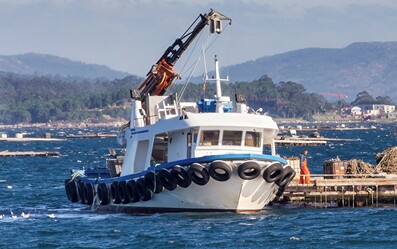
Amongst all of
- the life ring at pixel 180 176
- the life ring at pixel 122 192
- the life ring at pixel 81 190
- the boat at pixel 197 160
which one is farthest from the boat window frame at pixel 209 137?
the life ring at pixel 81 190

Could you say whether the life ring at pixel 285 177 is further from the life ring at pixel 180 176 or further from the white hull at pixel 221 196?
the life ring at pixel 180 176

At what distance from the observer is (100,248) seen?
Result: 4316cm

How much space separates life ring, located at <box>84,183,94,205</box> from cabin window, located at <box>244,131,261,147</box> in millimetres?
9631

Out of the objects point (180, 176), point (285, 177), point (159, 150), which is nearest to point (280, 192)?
point (285, 177)

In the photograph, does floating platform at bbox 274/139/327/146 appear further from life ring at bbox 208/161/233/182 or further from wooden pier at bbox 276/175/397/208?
life ring at bbox 208/161/233/182

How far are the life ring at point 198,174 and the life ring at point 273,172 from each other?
2.43 m

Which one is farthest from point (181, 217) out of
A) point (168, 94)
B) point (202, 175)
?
point (168, 94)

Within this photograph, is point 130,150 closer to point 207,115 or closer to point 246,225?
point 207,115

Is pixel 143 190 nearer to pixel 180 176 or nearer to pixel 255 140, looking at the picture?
pixel 180 176

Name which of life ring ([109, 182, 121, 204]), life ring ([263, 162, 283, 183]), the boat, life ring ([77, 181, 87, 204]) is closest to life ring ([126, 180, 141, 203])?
the boat

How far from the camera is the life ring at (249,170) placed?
4816cm

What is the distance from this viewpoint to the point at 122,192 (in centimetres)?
5319

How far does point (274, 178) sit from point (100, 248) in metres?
9.30

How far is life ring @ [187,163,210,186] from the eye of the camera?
4831 cm
